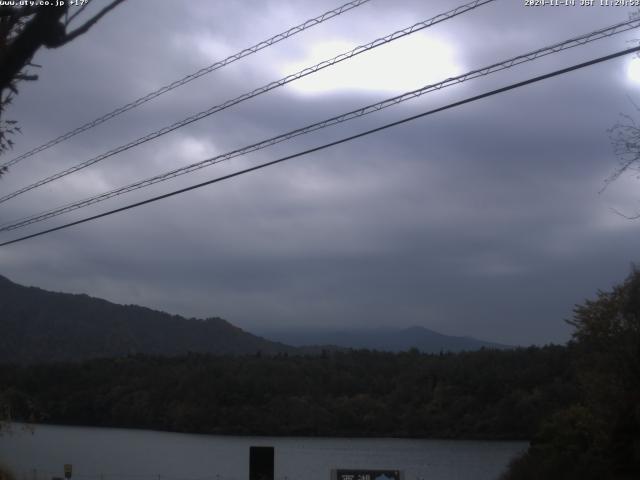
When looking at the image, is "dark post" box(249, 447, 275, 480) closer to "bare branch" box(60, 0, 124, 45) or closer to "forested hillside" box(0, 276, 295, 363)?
"bare branch" box(60, 0, 124, 45)

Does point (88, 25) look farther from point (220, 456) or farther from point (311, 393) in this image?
point (311, 393)

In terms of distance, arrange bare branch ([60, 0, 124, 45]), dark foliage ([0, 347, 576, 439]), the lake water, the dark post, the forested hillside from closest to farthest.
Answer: bare branch ([60, 0, 124, 45]) → the dark post → the lake water → dark foliage ([0, 347, 576, 439]) → the forested hillside

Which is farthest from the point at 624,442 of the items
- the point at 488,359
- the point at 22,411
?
the point at 488,359

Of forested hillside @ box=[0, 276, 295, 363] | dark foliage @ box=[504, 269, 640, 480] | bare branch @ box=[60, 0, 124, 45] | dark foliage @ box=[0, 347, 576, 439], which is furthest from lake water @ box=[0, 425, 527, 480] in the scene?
bare branch @ box=[60, 0, 124, 45]

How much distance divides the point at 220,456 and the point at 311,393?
15733mm

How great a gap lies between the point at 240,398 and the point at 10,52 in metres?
62.4

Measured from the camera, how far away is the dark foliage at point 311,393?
54844 millimetres

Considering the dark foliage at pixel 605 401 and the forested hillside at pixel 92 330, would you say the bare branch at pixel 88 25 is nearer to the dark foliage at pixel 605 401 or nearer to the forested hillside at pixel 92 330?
the dark foliage at pixel 605 401

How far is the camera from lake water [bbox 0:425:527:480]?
135 feet

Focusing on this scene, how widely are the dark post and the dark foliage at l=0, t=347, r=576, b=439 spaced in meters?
30.9

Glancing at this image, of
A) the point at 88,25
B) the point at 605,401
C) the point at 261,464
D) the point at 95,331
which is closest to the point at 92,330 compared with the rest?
the point at 95,331

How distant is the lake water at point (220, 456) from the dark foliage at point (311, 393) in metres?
2.40

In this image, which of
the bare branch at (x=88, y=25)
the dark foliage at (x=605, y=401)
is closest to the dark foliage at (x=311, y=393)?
the dark foliage at (x=605, y=401)

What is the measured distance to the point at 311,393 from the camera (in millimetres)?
64125
